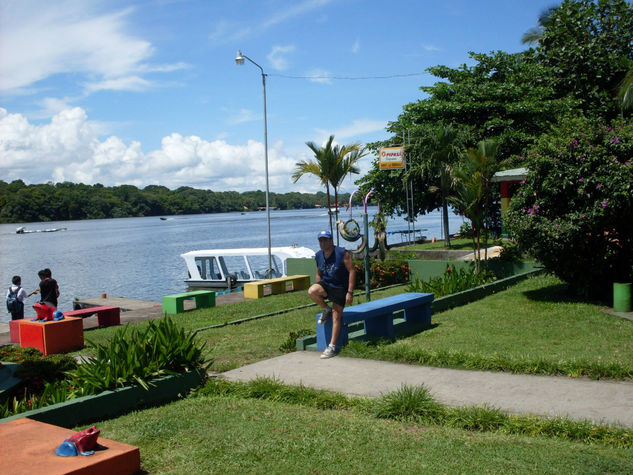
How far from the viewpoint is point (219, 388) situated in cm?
658

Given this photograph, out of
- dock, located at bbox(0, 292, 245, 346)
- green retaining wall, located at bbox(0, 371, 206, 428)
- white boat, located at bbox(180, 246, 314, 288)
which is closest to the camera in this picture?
green retaining wall, located at bbox(0, 371, 206, 428)

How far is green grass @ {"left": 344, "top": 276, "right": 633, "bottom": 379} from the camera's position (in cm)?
676

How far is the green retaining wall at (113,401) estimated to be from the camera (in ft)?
18.1

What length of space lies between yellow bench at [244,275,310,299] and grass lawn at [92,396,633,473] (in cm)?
1155

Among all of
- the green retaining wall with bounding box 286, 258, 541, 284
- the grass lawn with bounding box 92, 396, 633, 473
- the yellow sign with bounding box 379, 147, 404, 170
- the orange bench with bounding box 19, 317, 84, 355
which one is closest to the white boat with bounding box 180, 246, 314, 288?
the green retaining wall with bounding box 286, 258, 541, 284

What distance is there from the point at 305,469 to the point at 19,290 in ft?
43.8

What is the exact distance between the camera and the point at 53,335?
1050 centimetres

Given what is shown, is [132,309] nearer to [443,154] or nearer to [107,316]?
[107,316]

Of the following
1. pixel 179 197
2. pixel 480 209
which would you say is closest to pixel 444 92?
pixel 480 209

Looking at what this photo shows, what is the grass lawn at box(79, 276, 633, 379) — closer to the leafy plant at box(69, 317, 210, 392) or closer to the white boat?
the leafy plant at box(69, 317, 210, 392)

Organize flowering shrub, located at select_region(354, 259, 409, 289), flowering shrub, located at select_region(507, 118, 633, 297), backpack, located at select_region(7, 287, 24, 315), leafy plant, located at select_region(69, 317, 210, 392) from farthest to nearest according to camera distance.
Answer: flowering shrub, located at select_region(354, 259, 409, 289) → backpack, located at select_region(7, 287, 24, 315) → flowering shrub, located at select_region(507, 118, 633, 297) → leafy plant, located at select_region(69, 317, 210, 392)

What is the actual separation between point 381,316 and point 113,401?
4.38 metres

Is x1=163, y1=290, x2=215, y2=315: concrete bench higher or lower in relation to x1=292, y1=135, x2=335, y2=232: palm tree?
lower

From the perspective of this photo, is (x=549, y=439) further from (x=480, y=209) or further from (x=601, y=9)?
(x=601, y=9)
